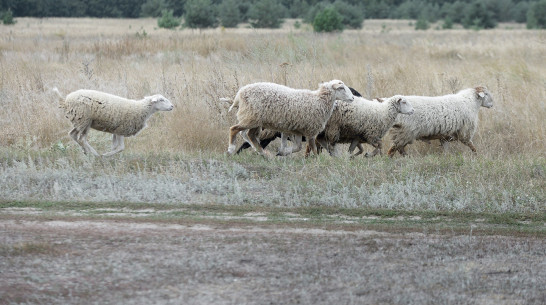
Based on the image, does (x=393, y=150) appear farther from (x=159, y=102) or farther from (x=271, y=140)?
(x=159, y=102)

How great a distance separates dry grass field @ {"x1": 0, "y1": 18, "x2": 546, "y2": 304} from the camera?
5.64 metres

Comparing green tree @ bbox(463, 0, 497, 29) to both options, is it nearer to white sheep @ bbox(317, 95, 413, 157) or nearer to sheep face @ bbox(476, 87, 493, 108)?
sheep face @ bbox(476, 87, 493, 108)

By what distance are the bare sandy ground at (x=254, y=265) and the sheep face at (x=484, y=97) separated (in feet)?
20.8

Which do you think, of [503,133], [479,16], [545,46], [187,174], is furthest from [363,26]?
[187,174]

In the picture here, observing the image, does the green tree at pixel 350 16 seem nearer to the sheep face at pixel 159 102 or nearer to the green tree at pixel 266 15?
the green tree at pixel 266 15

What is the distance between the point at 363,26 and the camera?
7006cm

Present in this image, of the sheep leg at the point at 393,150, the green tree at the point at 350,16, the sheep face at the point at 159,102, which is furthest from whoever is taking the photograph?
the green tree at the point at 350,16

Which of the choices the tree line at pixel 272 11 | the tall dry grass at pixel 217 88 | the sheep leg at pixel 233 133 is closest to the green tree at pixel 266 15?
the tree line at pixel 272 11

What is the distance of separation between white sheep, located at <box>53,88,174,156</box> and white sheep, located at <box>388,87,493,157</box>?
391cm

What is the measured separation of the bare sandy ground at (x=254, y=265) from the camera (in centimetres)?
541

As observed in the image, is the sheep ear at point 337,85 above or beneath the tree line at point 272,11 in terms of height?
above

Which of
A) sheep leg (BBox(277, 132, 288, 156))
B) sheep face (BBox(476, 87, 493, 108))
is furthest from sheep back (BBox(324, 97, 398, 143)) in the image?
sheep face (BBox(476, 87, 493, 108))

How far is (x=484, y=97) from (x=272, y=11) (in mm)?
48308

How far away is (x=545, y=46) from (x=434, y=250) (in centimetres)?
1960
